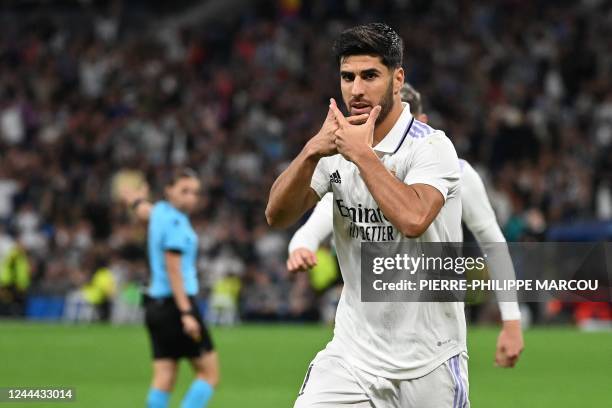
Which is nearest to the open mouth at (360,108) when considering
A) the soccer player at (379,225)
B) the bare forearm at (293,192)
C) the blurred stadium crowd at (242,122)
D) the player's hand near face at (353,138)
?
the soccer player at (379,225)

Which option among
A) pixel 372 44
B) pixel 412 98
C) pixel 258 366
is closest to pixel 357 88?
pixel 372 44

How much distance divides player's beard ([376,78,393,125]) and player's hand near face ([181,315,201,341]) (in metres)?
4.44

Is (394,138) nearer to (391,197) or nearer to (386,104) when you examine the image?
(386,104)

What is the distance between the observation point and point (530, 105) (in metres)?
25.3

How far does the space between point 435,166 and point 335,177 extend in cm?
44

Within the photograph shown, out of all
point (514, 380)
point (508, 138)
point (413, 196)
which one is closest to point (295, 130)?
point (508, 138)

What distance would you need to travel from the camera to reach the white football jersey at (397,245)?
4.99 metres

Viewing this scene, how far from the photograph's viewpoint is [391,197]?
4641 millimetres

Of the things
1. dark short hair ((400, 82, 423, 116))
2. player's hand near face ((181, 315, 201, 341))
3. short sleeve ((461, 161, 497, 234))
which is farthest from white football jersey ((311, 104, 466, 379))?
player's hand near face ((181, 315, 201, 341))

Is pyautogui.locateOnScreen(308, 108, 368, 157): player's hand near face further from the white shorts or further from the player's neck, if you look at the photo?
the white shorts

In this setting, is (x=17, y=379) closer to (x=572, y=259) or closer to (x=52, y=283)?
(x=572, y=259)

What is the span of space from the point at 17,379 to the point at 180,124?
528 inches

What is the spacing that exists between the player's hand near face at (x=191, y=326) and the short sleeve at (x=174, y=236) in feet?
1.77

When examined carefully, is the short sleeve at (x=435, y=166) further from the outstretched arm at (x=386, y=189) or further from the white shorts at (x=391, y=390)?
the white shorts at (x=391, y=390)
